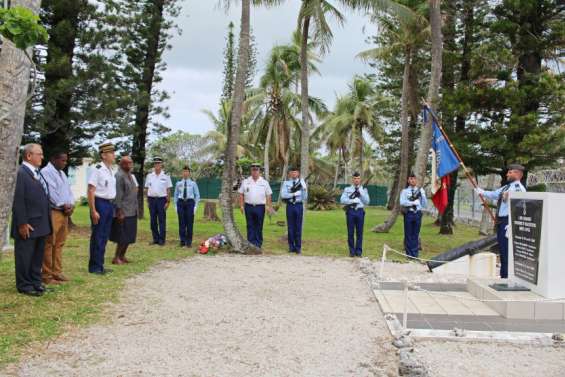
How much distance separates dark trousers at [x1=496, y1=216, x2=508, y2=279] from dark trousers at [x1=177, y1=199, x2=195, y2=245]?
266 inches

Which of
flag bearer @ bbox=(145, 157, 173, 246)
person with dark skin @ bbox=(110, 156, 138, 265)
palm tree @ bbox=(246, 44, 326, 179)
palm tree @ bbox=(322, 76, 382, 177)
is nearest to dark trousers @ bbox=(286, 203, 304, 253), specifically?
flag bearer @ bbox=(145, 157, 173, 246)

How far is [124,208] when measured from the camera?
9.52 m

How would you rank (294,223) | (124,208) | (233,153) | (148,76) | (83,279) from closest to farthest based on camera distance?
(83,279)
(124,208)
(233,153)
(294,223)
(148,76)

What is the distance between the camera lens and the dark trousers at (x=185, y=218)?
1283 centimetres

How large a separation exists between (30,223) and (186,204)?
6224 mm

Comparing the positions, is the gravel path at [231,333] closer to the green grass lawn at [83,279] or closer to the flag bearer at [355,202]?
the green grass lawn at [83,279]

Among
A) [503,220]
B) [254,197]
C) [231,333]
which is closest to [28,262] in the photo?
[231,333]

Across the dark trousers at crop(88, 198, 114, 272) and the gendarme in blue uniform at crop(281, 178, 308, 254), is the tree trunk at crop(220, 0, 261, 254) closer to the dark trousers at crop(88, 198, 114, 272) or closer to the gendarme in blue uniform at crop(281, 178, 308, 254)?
the gendarme in blue uniform at crop(281, 178, 308, 254)

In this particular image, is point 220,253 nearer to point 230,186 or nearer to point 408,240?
point 230,186

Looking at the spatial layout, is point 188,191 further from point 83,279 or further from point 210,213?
point 210,213

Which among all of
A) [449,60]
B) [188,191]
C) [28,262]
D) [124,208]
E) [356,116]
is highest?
[356,116]

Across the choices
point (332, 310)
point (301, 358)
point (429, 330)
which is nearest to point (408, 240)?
point (332, 310)

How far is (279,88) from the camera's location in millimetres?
32469

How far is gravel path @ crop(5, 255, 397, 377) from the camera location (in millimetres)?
4578
